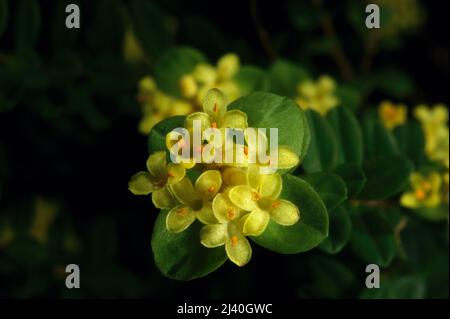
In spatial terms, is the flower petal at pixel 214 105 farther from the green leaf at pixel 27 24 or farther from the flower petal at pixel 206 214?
the green leaf at pixel 27 24

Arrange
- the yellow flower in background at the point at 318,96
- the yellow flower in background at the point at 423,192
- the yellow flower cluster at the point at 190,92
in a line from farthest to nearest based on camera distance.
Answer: the yellow flower in background at the point at 318,96 → the yellow flower cluster at the point at 190,92 → the yellow flower in background at the point at 423,192

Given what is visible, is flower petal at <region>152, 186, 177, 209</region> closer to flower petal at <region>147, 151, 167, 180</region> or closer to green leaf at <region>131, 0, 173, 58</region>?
flower petal at <region>147, 151, 167, 180</region>

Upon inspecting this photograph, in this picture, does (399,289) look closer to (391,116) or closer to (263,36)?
(391,116)

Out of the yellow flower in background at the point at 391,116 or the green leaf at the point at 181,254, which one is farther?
the yellow flower in background at the point at 391,116

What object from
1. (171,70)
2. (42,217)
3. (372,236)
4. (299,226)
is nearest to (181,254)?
(299,226)

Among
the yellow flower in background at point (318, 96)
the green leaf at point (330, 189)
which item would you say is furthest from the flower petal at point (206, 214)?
the yellow flower in background at point (318, 96)

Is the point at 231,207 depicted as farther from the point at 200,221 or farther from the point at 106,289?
the point at 106,289
